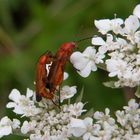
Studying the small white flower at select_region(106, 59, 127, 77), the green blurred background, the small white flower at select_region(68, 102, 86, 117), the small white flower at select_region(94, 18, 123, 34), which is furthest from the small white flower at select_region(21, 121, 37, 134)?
the green blurred background

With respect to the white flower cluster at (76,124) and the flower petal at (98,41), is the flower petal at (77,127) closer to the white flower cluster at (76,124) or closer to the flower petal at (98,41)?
the white flower cluster at (76,124)

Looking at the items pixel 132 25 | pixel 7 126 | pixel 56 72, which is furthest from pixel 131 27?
pixel 7 126

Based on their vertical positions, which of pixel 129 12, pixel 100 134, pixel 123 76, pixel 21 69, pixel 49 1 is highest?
pixel 49 1

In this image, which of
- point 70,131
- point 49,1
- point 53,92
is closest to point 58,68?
point 53,92

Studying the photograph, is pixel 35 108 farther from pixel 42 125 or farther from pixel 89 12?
pixel 89 12

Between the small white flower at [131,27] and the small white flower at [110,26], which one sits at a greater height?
the small white flower at [110,26]

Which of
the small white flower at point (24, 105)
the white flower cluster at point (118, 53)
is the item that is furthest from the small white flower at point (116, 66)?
the small white flower at point (24, 105)

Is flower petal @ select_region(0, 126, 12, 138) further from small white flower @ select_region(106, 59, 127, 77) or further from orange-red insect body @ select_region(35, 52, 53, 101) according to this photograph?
small white flower @ select_region(106, 59, 127, 77)
